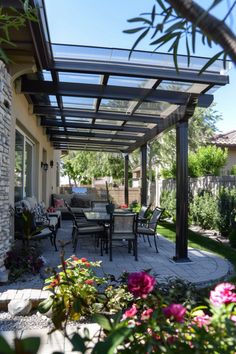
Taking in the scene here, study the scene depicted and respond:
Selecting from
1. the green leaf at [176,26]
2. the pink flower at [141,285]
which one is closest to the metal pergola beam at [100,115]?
the pink flower at [141,285]

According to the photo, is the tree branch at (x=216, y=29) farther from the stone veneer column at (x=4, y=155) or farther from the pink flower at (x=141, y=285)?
the stone veneer column at (x=4, y=155)

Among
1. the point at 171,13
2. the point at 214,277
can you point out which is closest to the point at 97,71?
the point at 214,277

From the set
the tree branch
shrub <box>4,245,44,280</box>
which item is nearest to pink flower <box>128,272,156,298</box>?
the tree branch

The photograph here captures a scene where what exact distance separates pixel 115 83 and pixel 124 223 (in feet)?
8.38

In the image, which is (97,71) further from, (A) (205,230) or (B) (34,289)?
(A) (205,230)

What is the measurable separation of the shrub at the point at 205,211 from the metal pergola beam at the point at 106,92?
15.6ft

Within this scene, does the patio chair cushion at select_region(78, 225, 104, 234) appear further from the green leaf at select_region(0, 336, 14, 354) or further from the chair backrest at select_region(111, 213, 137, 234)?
the green leaf at select_region(0, 336, 14, 354)

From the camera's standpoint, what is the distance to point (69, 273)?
404 cm

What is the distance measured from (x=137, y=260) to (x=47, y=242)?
3.03 metres

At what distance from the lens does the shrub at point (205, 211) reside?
11086 mm

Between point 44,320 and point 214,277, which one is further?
point 214,277

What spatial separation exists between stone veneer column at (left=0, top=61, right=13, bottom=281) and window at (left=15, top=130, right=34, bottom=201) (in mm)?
2392

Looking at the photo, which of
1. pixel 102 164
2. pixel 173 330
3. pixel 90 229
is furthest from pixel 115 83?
pixel 102 164

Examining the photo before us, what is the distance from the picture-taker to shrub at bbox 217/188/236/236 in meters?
10.0
